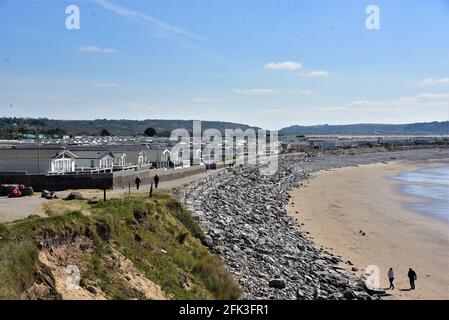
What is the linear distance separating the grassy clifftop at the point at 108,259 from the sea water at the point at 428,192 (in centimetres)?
2561

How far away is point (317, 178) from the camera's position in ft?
213

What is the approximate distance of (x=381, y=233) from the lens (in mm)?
31297

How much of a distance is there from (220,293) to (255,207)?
18.5m

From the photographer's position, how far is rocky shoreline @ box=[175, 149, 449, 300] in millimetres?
17884

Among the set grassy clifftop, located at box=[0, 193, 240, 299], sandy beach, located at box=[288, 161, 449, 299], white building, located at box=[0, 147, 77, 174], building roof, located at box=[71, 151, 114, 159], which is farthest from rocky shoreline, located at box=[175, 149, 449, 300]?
white building, located at box=[0, 147, 77, 174]

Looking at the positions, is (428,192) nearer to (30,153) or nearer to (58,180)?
(58,180)

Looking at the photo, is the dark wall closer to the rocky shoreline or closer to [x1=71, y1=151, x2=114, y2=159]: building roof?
the rocky shoreline

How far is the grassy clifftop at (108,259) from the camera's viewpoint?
12.3m

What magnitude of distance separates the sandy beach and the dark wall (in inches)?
483

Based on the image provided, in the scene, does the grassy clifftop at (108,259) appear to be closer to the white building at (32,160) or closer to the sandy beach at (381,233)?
the sandy beach at (381,233)

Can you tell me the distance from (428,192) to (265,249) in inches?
1416

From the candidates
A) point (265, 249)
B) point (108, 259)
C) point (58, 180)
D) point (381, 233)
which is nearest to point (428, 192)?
point (381, 233)
